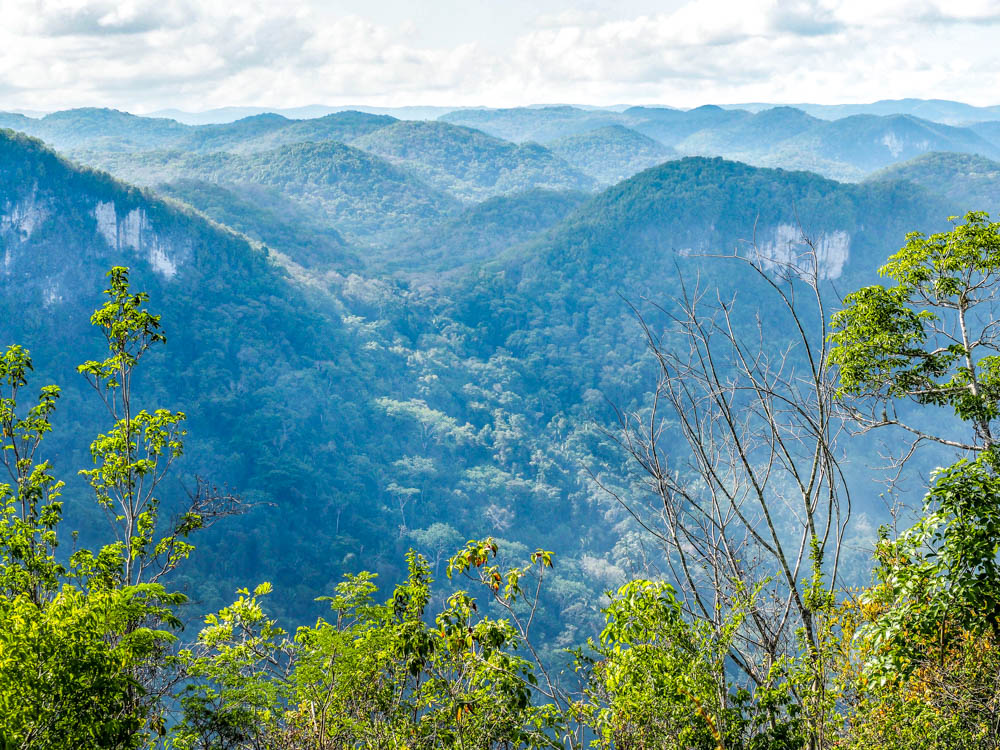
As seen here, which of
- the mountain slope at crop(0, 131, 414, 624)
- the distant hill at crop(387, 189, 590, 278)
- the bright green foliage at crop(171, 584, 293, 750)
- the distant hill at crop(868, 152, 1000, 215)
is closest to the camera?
the bright green foliage at crop(171, 584, 293, 750)

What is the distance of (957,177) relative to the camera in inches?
5325

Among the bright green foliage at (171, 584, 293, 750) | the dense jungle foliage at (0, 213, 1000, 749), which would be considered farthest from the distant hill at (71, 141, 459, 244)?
the dense jungle foliage at (0, 213, 1000, 749)

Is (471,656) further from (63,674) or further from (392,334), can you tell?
(392,334)

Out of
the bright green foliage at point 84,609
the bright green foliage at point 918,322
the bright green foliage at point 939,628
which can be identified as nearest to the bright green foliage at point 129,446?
the bright green foliage at point 84,609

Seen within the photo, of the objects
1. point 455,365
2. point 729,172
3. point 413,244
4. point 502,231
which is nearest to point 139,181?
point 413,244

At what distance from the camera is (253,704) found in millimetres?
6477

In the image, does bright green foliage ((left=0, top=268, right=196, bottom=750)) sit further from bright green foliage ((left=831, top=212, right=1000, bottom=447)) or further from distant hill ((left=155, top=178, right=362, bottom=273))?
distant hill ((left=155, top=178, right=362, bottom=273))

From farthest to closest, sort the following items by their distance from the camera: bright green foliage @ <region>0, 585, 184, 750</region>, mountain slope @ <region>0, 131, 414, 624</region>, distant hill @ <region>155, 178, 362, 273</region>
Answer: distant hill @ <region>155, 178, 362, 273</region> < mountain slope @ <region>0, 131, 414, 624</region> < bright green foliage @ <region>0, 585, 184, 750</region>

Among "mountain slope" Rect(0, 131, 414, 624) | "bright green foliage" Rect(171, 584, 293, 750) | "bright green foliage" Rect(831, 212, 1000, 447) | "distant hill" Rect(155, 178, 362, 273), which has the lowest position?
"bright green foliage" Rect(171, 584, 293, 750)

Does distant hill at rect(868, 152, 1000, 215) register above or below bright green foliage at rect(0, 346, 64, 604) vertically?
above

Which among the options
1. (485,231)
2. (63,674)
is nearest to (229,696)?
(63,674)

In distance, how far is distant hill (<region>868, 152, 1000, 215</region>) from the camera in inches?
4985

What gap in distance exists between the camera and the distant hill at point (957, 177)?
126625mm

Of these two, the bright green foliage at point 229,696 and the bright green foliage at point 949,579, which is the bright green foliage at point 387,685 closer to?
the bright green foliage at point 229,696
